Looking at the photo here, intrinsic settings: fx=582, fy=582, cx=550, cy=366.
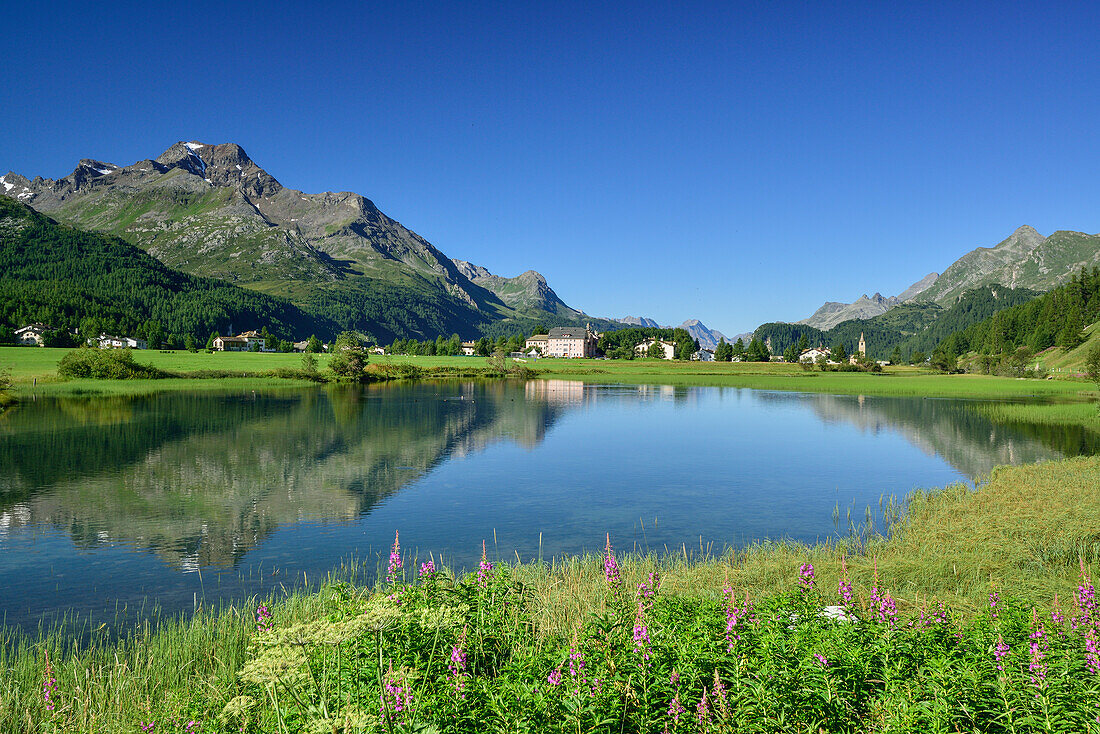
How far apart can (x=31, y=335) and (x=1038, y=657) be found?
191 meters

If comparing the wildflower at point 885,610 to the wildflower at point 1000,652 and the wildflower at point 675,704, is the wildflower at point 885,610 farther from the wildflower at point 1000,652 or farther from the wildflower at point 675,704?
the wildflower at point 675,704

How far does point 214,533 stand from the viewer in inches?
776

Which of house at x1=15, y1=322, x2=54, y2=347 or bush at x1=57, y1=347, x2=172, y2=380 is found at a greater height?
house at x1=15, y1=322, x2=54, y2=347

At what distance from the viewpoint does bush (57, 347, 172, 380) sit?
79.7 meters

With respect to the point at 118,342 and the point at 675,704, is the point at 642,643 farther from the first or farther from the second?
the point at 118,342

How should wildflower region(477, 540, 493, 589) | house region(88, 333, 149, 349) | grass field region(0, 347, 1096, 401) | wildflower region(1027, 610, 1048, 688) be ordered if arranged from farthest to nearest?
house region(88, 333, 149, 349) → grass field region(0, 347, 1096, 401) → wildflower region(477, 540, 493, 589) → wildflower region(1027, 610, 1048, 688)

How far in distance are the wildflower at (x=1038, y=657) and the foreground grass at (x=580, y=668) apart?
0.03 meters

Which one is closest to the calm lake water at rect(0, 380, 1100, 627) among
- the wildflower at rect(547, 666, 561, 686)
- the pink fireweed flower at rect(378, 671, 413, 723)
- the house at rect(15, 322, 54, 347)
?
the pink fireweed flower at rect(378, 671, 413, 723)

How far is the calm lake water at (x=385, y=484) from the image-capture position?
17.1m

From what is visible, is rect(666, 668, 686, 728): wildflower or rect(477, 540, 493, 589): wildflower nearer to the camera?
rect(666, 668, 686, 728): wildflower

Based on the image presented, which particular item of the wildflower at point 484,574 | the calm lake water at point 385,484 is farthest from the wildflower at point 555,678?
the calm lake water at point 385,484

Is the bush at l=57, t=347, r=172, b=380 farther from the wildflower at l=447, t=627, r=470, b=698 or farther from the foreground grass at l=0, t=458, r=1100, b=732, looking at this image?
the wildflower at l=447, t=627, r=470, b=698

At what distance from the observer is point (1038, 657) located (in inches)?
225

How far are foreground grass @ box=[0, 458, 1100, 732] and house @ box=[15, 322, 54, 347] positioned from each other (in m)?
170
